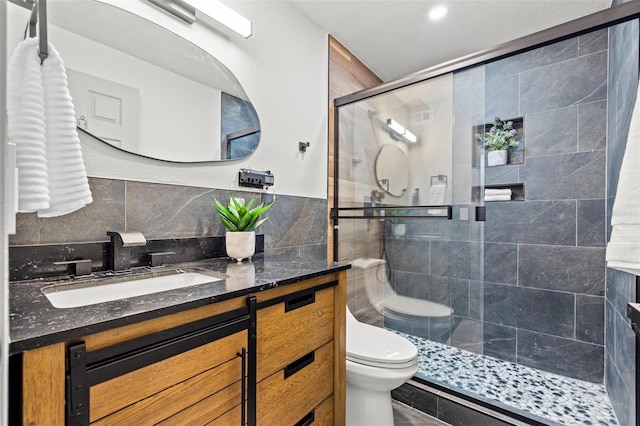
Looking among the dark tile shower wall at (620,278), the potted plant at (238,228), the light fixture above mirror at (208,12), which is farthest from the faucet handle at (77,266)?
the dark tile shower wall at (620,278)

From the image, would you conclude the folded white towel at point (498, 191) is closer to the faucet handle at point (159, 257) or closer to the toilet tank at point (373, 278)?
the toilet tank at point (373, 278)

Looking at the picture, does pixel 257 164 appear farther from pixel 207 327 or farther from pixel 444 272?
pixel 444 272

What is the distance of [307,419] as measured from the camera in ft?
3.55

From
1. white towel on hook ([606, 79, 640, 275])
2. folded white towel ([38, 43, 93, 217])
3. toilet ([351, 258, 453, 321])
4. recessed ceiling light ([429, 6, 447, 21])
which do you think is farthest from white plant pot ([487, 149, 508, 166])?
folded white towel ([38, 43, 93, 217])

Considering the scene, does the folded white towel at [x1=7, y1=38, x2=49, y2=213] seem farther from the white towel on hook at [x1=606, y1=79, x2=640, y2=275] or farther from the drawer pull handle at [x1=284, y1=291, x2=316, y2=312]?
the white towel on hook at [x1=606, y1=79, x2=640, y2=275]

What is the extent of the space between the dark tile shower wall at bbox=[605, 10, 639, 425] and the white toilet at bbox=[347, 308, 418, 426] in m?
1.00

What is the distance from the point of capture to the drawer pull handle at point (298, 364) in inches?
39.0

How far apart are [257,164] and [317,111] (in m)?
0.73

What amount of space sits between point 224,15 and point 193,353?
4.88 ft

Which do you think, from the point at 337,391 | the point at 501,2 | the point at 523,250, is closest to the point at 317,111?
the point at 501,2

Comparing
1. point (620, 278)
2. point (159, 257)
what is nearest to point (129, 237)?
point (159, 257)

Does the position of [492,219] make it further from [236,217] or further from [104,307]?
[104,307]

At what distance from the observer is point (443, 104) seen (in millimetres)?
1867

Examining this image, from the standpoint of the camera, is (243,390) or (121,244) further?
(121,244)
